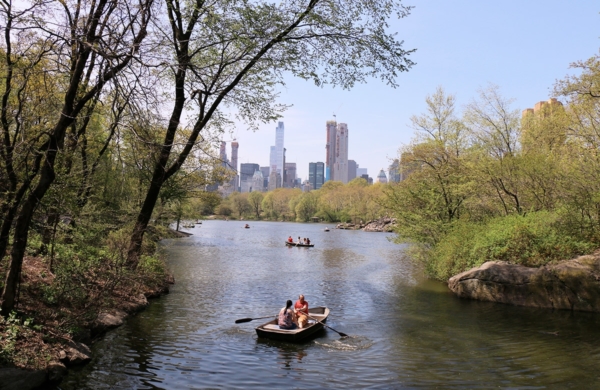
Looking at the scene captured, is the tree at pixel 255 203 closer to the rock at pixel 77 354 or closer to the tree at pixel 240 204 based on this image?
the tree at pixel 240 204

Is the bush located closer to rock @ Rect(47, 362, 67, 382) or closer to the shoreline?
the shoreline

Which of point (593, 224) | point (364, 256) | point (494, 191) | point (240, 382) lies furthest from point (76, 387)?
point (364, 256)

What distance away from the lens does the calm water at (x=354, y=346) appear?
9516 mm

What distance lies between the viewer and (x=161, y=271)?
19.5m

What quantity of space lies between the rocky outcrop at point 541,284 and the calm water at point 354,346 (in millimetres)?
652

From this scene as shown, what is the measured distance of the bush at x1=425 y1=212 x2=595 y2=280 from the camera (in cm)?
1794

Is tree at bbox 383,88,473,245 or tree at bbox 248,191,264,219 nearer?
tree at bbox 383,88,473,245

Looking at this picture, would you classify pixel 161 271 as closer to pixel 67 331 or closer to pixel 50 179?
pixel 67 331

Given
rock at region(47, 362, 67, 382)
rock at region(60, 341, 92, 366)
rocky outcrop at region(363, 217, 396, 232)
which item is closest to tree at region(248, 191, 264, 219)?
rocky outcrop at region(363, 217, 396, 232)

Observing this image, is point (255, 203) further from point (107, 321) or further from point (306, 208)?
point (107, 321)

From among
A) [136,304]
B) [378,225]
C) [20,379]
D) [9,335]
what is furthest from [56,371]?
[378,225]

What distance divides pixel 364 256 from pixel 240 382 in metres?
28.5

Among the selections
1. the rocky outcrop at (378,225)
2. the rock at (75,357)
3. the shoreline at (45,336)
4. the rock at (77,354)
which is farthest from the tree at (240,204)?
the rock at (75,357)

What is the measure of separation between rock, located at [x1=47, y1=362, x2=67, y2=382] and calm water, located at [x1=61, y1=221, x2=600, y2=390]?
0.58 feet
